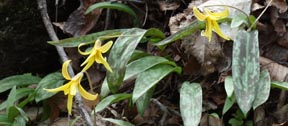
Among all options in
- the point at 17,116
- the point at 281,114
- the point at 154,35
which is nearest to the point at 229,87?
the point at 281,114

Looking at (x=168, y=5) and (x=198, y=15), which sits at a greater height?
(x=198, y=15)

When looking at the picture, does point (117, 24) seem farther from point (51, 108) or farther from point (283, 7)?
point (283, 7)

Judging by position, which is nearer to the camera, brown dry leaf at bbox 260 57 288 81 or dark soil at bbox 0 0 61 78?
brown dry leaf at bbox 260 57 288 81

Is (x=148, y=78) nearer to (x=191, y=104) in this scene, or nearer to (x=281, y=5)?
(x=191, y=104)

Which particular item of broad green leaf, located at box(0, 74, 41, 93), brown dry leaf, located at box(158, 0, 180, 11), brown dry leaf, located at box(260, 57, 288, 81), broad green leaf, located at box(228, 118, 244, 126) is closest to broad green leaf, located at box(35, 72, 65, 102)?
broad green leaf, located at box(0, 74, 41, 93)

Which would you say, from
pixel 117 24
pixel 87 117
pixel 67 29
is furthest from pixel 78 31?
pixel 87 117

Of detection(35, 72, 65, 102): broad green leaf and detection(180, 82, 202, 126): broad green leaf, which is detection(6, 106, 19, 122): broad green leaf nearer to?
detection(35, 72, 65, 102): broad green leaf
